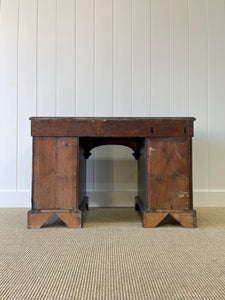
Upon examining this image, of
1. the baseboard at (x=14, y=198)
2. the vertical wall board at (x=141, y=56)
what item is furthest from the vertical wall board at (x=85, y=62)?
the baseboard at (x=14, y=198)

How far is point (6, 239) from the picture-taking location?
101 centimetres

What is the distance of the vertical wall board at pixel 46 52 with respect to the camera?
173cm

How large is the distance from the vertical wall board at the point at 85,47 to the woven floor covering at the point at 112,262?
104 cm

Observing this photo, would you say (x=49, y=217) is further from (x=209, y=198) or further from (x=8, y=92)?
(x=209, y=198)

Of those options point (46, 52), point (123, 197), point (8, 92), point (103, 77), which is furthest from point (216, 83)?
point (8, 92)

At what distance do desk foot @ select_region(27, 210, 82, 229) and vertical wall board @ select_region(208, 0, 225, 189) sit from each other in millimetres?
1136

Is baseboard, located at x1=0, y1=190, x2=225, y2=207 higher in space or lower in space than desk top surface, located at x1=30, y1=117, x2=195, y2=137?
lower

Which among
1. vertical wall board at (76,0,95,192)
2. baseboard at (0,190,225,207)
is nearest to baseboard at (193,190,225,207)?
baseboard at (0,190,225,207)

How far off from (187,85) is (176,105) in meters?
0.18

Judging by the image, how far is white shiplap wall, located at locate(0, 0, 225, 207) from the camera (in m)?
1.73

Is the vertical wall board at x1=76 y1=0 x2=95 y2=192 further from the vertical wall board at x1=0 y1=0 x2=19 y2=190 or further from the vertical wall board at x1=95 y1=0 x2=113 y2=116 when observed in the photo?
the vertical wall board at x1=0 y1=0 x2=19 y2=190

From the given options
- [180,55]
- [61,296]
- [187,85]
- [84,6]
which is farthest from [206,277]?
[84,6]

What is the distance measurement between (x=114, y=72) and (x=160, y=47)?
42 cm

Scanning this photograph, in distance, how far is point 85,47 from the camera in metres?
1.75
